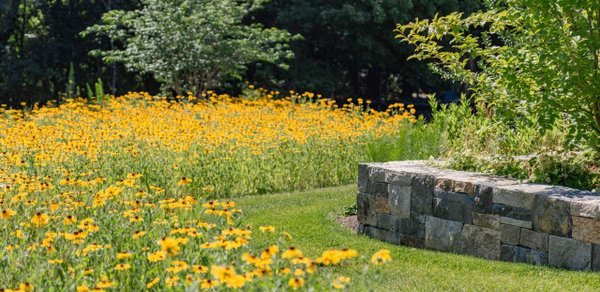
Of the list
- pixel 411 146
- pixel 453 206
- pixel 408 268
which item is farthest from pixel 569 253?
pixel 411 146

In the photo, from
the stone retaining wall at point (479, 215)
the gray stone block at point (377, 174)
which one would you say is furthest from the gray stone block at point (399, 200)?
the gray stone block at point (377, 174)

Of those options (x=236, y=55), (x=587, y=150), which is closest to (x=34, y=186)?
(x=587, y=150)

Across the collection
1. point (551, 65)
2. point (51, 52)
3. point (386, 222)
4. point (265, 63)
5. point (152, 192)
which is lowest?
point (386, 222)

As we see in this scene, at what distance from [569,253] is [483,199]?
28.7 inches

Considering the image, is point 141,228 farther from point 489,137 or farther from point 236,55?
point 236,55

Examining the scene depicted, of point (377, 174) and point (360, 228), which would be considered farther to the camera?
point (360, 228)

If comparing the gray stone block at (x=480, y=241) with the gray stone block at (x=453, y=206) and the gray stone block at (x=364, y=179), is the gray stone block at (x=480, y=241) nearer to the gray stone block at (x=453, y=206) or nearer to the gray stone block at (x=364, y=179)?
the gray stone block at (x=453, y=206)

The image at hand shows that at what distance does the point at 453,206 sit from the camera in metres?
5.05

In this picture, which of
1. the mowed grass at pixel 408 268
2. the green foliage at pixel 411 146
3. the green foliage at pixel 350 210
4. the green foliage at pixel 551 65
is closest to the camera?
the mowed grass at pixel 408 268

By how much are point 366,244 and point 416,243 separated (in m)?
0.45

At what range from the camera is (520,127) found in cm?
646

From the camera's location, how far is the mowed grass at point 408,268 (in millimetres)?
3953

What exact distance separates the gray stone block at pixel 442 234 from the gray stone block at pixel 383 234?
0.35m

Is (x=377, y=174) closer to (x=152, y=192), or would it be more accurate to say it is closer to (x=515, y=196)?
(x=515, y=196)
